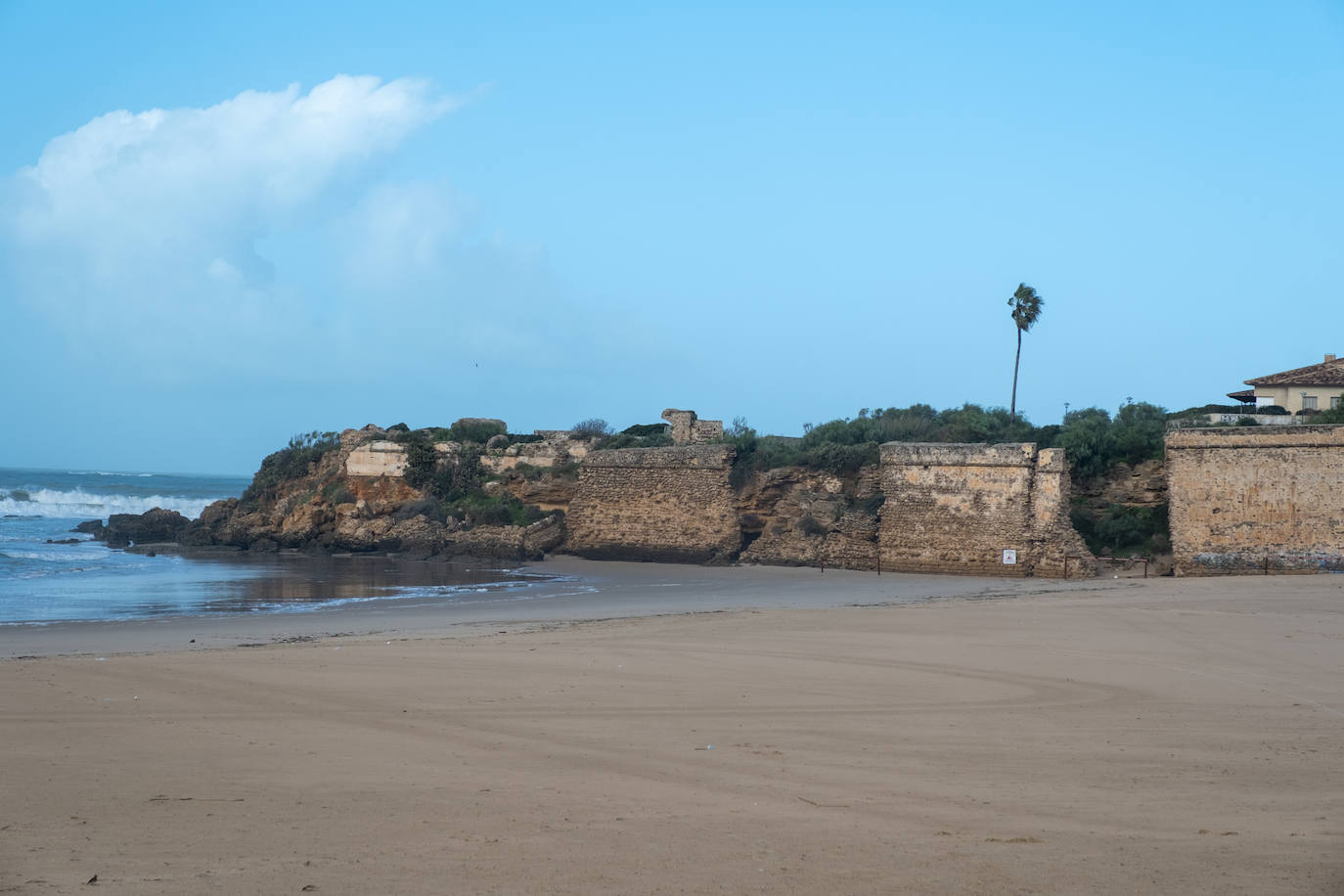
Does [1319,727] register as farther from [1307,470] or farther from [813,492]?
[813,492]

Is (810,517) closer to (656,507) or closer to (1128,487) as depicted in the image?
(656,507)

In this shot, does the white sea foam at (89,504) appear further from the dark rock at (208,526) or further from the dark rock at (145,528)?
the dark rock at (208,526)

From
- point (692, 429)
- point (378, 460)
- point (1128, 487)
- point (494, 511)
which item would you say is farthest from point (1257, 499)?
point (378, 460)

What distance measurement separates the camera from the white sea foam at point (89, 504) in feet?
177

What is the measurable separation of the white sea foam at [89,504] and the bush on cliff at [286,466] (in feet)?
55.7

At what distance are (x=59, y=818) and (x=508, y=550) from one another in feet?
70.2

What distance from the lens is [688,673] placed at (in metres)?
8.75

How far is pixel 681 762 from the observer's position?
19.1 feet

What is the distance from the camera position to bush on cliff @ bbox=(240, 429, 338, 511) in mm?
34094

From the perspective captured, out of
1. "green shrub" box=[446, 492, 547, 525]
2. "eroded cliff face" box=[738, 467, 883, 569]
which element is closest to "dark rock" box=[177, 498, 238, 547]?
"green shrub" box=[446, 492, 547, 525]

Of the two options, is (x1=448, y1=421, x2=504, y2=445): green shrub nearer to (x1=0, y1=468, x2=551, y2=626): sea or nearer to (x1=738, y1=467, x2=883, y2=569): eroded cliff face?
(x1=0, y1=468, x2=551, y2=626): sea

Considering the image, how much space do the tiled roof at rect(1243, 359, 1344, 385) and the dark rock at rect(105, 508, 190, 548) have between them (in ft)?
115

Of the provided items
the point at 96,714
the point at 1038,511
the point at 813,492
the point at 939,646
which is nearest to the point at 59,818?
the point at 96,714

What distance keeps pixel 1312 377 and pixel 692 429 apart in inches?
768
